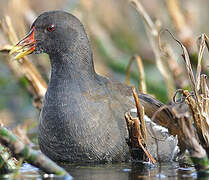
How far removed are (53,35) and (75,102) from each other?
787 millimetres

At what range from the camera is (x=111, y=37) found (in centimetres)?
1227

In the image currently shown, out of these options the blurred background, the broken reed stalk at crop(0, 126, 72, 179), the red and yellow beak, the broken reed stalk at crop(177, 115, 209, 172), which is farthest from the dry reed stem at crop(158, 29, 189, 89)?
the broken reed stalk at crop(0, 126, 72, 179)

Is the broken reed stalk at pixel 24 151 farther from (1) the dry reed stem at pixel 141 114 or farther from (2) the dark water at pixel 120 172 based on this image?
(1) the dry reed stem at pixel 141 114

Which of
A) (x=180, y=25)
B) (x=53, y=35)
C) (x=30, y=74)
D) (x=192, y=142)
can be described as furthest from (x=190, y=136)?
(x=180, y=25)

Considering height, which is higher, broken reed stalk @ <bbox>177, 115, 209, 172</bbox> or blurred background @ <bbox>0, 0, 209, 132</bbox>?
blurred background @ <bbox>0, 0, 209, 132</bbox>

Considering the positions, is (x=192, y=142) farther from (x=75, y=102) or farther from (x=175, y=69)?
(x=175, y=69)

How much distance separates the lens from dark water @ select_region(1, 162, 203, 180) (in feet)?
16.4

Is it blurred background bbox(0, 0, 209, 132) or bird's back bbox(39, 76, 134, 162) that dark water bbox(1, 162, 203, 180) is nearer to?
bird's back bbox(39, 76, 134, 162)

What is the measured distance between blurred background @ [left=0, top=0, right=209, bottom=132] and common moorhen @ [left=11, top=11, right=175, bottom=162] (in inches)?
66.9

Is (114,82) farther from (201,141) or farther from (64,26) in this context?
(201,141)

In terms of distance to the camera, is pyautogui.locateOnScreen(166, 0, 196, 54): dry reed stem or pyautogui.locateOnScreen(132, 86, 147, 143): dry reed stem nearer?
pyautogui.locateOnScreen(132, 86, 147, 143): dry reed stem

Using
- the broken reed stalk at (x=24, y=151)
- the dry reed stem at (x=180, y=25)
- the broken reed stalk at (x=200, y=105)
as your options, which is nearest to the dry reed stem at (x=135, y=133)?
the broken reed stalk at (x=200, y=105)

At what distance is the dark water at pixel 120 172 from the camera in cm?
498

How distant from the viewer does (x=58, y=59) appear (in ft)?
19.9
